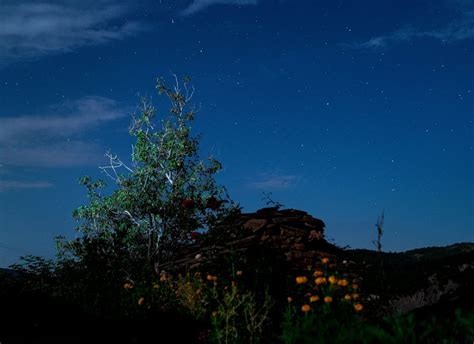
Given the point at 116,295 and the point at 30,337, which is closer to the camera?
the point at 30,337

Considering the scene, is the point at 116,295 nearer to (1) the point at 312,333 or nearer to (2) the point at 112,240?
(2) the point at 112,240

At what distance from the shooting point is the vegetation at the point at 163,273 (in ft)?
25.4

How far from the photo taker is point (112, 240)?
12422 mm

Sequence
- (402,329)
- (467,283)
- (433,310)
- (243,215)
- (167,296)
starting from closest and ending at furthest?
(402,329), (433,310), (467,283), (167,296), (243,215)

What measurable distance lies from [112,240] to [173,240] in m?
1.38

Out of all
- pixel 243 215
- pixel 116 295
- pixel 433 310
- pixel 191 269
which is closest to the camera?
pixel 433 310

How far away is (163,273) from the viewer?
11078mm

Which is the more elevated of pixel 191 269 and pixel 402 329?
pixel 191 269

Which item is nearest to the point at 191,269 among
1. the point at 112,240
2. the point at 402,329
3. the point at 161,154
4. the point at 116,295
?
the point at 116,295

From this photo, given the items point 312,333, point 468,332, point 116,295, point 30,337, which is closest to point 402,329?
point 468,332

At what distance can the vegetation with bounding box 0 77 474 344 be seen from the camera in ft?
25.4

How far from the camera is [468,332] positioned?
470 centimetres

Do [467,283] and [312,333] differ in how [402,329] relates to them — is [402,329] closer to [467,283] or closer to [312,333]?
[312,333]

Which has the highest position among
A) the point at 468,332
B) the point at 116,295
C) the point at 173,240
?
the point at 173,240
